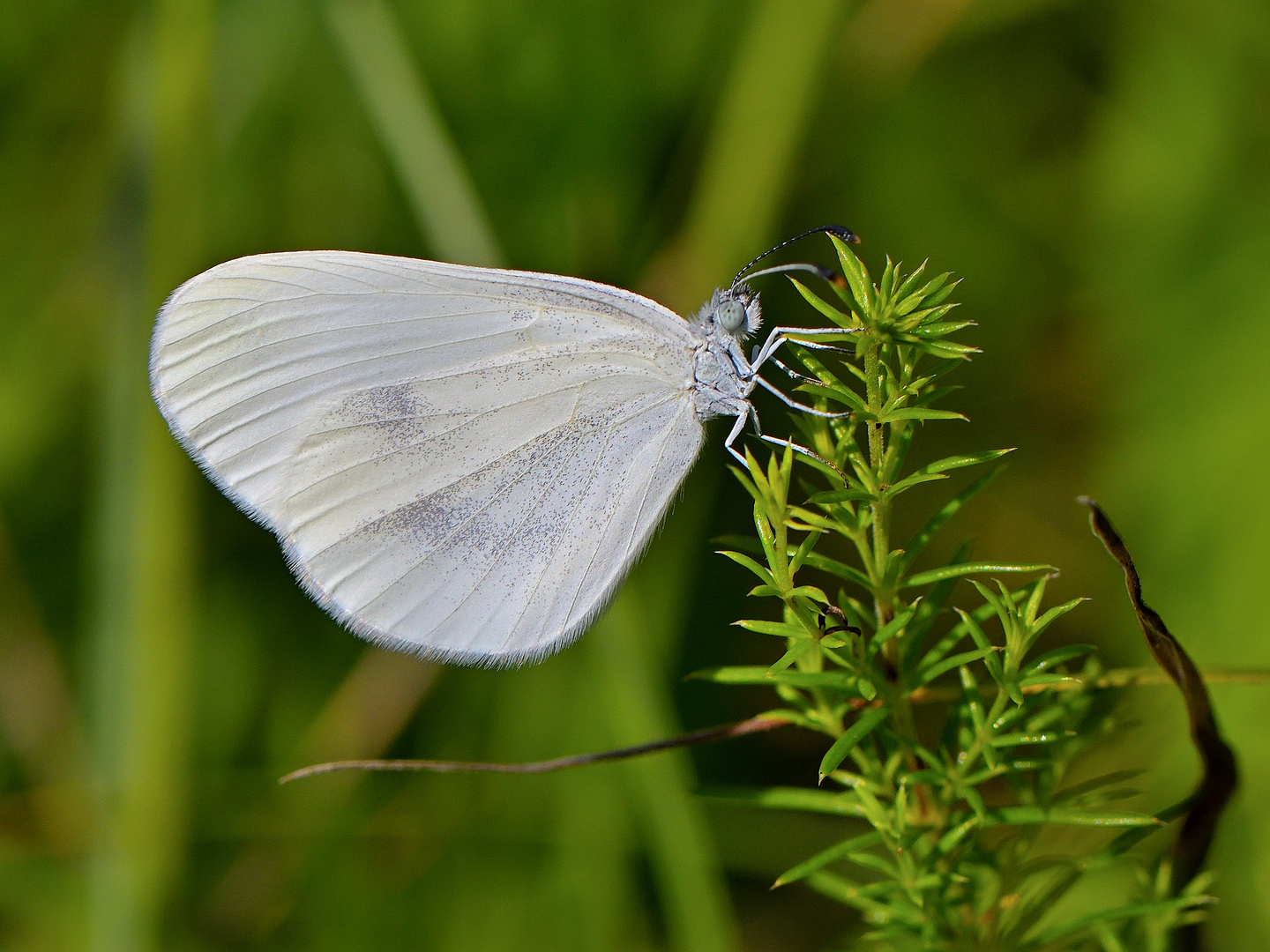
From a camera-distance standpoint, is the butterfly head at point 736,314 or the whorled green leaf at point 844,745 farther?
the butterfly head at point 736,314

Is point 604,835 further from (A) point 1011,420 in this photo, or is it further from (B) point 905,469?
(A) point 1011,420

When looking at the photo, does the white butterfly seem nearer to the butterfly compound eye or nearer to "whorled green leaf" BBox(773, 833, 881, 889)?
the butterfly compound eye

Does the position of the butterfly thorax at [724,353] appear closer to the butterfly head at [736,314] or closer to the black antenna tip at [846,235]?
the butterfly head at [736,314]

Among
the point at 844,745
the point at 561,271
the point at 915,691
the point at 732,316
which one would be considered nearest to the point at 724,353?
the point at 732,316

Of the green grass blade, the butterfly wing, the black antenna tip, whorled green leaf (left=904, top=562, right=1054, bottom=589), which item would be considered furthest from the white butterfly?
whorled green leaf (left=904, top=562, right=1054, bottom=589)

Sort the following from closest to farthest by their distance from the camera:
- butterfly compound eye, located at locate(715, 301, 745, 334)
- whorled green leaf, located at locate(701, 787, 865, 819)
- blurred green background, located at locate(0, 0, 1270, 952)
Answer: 1. whorled green leaf, located at locate(701, 787, 865, 819)
2. butterfly compound eye, located at locate(715, 301, 745, 334)
3. blurred green background, located at locate(0, 0, 1270, 952)

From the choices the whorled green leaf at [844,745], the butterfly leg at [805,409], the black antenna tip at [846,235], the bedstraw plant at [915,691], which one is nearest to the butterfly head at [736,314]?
the butterfly leg at [805,409]

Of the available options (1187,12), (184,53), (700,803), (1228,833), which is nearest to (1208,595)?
(1228,833)
